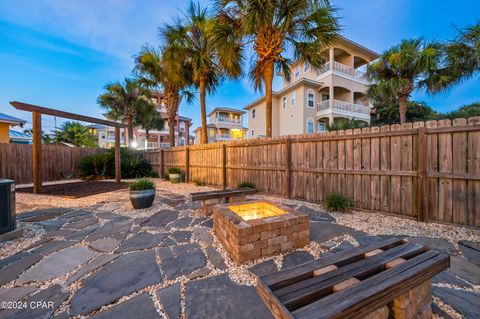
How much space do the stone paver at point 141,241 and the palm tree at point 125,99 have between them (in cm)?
1244

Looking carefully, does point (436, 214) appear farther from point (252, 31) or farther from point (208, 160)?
point (208, 160)

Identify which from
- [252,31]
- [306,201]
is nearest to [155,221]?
[306,201]

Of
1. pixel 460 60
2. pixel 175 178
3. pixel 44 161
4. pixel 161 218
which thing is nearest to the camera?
pixel 161 218

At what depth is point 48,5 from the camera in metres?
7.15

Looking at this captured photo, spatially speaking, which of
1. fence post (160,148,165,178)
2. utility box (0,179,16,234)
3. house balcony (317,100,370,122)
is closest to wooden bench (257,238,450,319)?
utility box (0,179,16,234)

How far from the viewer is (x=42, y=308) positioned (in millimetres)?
1586

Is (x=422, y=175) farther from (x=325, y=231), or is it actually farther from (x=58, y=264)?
(x=58, y=264)

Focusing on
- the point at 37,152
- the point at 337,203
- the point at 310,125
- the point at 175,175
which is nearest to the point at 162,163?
the point at 175,175

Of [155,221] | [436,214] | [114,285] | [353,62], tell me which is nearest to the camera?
[114,285]

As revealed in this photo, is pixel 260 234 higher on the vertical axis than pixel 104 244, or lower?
higher

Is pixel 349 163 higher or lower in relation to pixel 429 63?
lower

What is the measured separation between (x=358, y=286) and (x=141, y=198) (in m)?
4.49

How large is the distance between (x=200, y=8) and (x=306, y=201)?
9.43 metres

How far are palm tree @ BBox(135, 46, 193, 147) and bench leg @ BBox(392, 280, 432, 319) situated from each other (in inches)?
410
